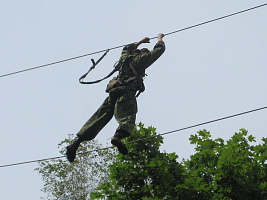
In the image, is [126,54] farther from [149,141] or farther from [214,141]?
[214,141]

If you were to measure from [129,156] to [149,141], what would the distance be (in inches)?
A: 29.8

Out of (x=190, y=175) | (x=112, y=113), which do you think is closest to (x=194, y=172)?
(x=190, y=175)

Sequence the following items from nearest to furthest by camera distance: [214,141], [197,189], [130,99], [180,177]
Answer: [130,99] → [197,189] → [180,177] → [214,141]

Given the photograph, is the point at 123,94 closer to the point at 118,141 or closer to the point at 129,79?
the point at 129,79

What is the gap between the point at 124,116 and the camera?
8.23m

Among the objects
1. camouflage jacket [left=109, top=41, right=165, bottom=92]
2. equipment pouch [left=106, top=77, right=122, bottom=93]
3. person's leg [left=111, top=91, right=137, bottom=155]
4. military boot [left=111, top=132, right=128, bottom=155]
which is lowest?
military boot [left=111, top=132, right=128, bottom=155]

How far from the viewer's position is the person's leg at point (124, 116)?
7.91 metres

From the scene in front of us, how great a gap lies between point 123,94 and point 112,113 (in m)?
0.42

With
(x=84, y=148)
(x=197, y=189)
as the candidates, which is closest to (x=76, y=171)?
(x=84, y=148)

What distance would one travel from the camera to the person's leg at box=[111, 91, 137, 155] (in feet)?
26.0

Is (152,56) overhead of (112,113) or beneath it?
overhead

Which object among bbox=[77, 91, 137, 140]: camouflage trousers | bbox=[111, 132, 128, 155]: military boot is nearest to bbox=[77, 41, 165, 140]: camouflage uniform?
bbox=[77, 91, 137, 140]: camouflage trousers

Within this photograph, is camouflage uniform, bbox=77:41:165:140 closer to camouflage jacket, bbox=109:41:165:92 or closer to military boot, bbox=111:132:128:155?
camouflage jacket, bbox=109:41:165:92

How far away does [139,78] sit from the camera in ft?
28.1
